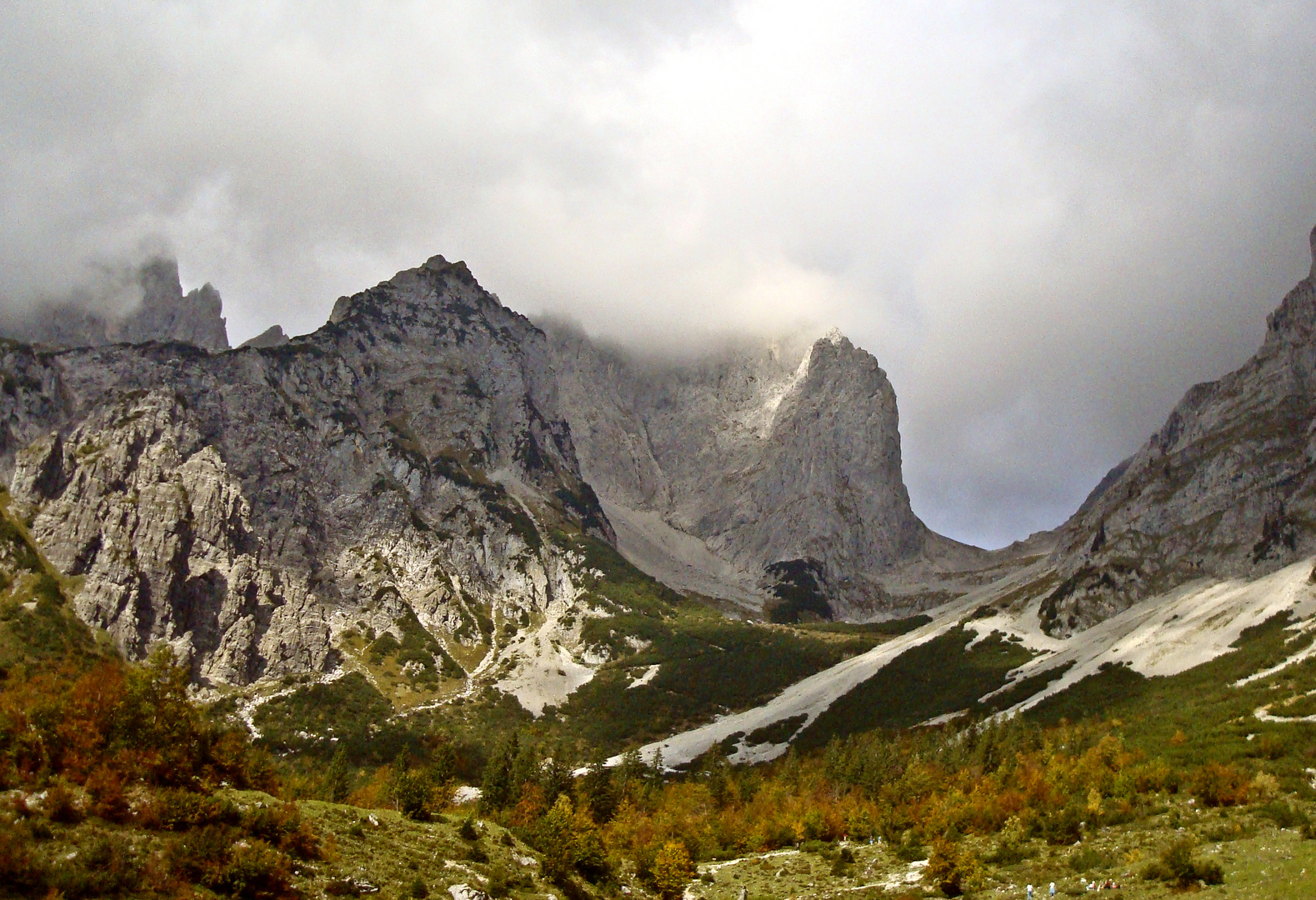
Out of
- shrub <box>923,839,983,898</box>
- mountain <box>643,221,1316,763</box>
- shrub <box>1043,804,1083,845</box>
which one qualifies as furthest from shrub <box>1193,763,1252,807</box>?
mountain <box>643,221,1316,763</box>

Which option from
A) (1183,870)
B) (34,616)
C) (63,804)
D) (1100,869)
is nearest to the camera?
(63,804)

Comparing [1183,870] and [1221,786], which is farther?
[1221,786]

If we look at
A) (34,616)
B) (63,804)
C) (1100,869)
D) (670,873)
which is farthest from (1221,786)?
(34,616)

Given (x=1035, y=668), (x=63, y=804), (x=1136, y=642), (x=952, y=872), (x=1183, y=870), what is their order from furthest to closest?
(x=1035, y=668)
(x=1136, y=642)
(x=952, y=872)
(x=1183, y=870)
(x=63, y=804)

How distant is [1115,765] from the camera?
60531mm

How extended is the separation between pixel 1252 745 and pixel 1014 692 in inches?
4247

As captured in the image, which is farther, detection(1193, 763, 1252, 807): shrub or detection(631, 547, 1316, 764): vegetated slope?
detection(631, 547, 1316, 764): vegetated slope

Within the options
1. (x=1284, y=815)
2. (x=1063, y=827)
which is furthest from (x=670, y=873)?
(x=1284, y=815)

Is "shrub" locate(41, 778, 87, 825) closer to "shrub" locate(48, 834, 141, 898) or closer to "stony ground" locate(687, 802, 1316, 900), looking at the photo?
"shrub" locate(48, 834, 141, 898)

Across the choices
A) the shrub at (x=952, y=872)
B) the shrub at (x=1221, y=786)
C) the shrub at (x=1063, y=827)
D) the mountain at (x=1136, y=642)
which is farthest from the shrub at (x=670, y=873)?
the mountain at (x=1136, y=642)

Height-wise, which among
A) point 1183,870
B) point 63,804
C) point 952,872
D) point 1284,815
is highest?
point 63,804

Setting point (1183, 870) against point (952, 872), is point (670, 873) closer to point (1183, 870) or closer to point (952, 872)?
point (952, 872)

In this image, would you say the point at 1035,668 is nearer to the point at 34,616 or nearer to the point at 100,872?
the point at 100,872

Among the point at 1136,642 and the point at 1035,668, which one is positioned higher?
the point at 1136,642
